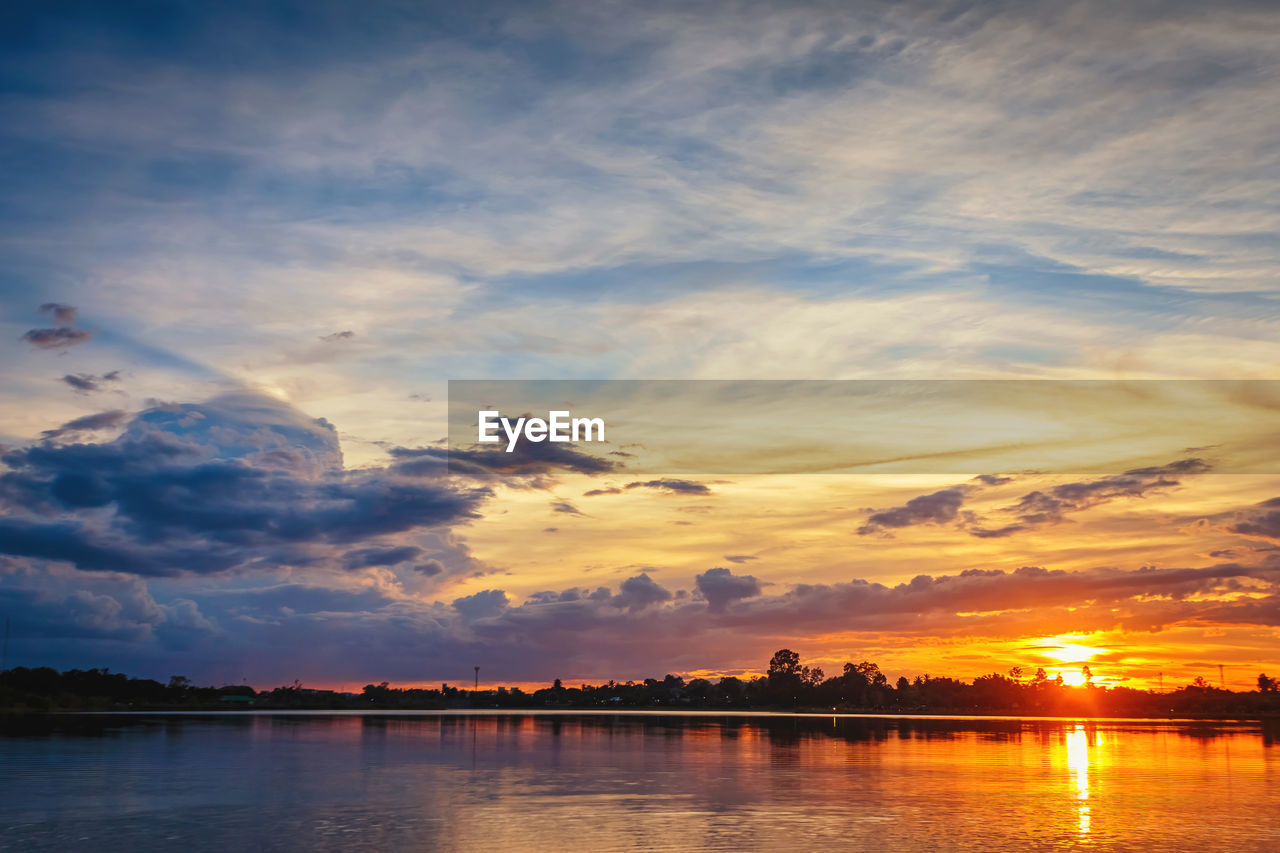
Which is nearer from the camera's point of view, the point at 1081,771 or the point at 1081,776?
the point at 1081,776

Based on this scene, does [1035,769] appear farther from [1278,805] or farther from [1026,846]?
[1026,846]

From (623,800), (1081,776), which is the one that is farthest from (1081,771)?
(623,800)

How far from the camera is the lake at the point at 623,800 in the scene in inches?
1619

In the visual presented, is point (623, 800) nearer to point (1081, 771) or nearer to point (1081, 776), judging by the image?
point (1081, 776)

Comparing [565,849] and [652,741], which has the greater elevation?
[565,849]

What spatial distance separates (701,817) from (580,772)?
26.8 m

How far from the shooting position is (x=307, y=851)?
123 ft

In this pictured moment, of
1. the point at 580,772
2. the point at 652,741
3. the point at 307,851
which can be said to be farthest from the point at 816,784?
the point at 652,741

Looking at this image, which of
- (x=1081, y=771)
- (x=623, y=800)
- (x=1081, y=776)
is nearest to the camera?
(x=623, y=800)

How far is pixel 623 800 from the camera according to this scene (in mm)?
53750

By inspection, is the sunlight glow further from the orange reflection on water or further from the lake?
the lake

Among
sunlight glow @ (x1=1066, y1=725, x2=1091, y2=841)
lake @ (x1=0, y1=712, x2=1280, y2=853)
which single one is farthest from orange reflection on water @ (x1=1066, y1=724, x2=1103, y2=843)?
lake @ (x1=0, y1=712, x2=1280, y2=853)

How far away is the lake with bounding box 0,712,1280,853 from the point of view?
41125mm

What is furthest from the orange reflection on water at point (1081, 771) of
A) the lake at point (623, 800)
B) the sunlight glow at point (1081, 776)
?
the lake at point (623, 800)
